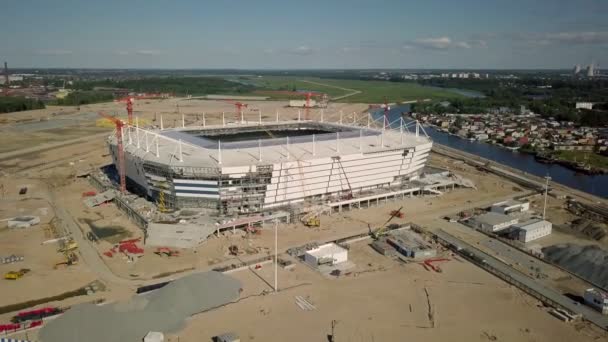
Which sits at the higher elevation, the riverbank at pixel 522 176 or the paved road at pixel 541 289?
the riverbank at pixel 522 176

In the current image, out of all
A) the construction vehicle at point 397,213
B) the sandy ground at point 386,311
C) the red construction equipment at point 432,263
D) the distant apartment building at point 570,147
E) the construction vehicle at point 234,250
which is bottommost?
the sandy ground at point 386,311

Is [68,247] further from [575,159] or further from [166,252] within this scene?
[575,159]

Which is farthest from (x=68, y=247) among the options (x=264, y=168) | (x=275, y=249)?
(x=264, y=168)

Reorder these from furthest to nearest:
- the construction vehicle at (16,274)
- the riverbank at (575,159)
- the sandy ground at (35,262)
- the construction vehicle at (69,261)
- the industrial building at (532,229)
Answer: the riverbank at (575,159) → the industrial building at (532,229) → the construction vehicle at (69,261) → the construction vehicle at (16,274) → the sandy ground at (35,262)

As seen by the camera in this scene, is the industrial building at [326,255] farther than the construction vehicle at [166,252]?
No

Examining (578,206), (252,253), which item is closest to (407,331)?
(252,253)

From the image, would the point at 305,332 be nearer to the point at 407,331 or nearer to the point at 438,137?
the point at 407,331

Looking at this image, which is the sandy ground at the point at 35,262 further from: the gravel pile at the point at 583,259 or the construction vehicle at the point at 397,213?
the gravel pile at the point at 583,259

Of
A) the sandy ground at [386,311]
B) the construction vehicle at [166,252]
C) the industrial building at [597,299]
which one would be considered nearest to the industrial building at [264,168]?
the construction vehicle at [166,252]
